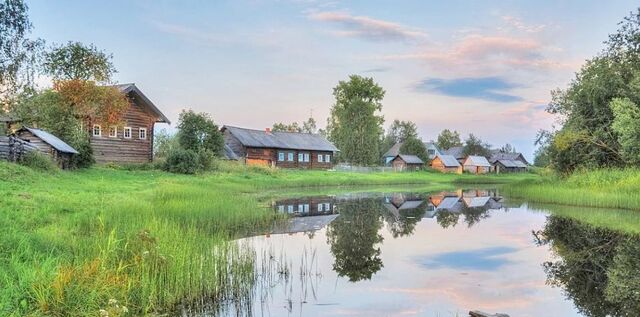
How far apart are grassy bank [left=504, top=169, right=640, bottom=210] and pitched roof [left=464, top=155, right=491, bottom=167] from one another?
80.5 m

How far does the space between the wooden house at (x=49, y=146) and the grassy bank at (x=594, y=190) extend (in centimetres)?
2951

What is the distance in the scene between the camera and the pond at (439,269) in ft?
29.8

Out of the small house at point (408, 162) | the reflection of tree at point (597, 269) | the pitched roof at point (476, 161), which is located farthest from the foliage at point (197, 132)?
the pitched roof at point (476, 161)

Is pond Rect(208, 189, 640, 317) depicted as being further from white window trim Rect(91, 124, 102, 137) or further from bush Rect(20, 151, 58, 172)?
white window trim Rect(91, 124, 102, 137)

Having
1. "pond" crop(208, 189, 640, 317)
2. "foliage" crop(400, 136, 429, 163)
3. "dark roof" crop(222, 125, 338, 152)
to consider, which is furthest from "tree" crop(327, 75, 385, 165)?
"pond" crop(208, 189, 640, 317)

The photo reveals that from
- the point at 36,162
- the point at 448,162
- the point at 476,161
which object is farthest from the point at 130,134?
the point at 476,161

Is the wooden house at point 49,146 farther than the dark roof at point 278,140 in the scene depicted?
No

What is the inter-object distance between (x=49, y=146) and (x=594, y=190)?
31.5 metres

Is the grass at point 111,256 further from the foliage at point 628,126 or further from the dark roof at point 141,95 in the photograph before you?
the dark roof at point 141,95

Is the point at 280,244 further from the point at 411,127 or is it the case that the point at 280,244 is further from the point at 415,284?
the point at 411,127

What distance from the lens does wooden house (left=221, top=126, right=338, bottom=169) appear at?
59.9m

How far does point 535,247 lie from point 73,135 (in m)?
31.2

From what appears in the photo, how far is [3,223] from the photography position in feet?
33.7

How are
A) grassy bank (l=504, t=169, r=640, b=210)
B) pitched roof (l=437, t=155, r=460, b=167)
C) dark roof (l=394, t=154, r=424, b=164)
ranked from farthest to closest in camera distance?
1. pitched roof (l=437, t=155, r=460, b=167)
2. dark roof (l=394, t=154, r=424, b=164)
3. grassy bank (l=504, t=169, r=640, b=210)
